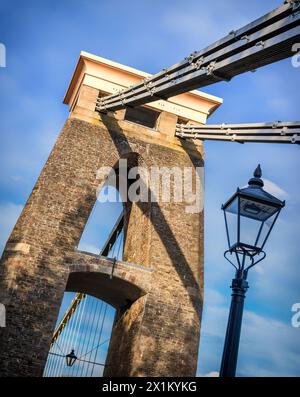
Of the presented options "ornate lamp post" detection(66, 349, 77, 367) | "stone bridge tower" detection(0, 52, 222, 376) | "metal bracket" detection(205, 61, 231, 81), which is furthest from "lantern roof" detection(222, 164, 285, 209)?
"ornate lamp post" detection(66, 349, 77, 367)

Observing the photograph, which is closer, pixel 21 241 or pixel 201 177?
pixel 21 241

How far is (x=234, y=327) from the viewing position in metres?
4.02

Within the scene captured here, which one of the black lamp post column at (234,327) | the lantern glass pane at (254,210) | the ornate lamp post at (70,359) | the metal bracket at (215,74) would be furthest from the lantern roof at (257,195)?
the ornate lamp post at (70,359)

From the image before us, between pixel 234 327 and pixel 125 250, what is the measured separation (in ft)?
34.5

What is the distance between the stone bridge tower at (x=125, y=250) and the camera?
10875 millimetres

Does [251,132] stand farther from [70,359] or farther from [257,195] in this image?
[70,359]

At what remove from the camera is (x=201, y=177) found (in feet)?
45.6

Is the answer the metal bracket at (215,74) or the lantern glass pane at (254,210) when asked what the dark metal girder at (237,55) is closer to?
the metal bracket at (215,74)

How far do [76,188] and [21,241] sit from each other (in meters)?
1.88

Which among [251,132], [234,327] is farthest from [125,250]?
[234,327]

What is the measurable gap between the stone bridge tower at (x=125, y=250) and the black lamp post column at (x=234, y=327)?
740 cm

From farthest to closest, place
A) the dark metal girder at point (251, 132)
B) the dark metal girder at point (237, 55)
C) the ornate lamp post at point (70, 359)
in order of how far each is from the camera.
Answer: the ornate lamp post at point (70, 359) → the dark metal girder at point (251, 132) → the dark metal girder at point (237, 55)
